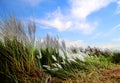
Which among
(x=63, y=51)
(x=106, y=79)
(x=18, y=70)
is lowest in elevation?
(x=106, y=79)

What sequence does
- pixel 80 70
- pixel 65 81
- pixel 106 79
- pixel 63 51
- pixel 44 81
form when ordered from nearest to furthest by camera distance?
pixel 44 81
pixel 65 81
pixel 106 79
pixel 80 70
pixel 63 51

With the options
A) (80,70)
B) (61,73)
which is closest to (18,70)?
(61,73)

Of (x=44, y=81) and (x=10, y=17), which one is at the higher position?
(x=10, y=17)

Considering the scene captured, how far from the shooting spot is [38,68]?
156 inches

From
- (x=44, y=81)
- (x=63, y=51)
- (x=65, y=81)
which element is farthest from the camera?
(x=63, y=51)

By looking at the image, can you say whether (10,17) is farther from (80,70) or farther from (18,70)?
(80,70)

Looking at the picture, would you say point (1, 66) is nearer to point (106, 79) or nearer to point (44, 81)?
point (44, 81)

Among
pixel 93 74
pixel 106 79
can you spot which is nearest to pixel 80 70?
pixel 93 74

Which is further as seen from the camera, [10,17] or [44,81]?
[10,17]

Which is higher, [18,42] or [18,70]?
[18,42]

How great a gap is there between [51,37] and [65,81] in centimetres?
156

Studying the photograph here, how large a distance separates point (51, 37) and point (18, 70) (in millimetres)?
1619

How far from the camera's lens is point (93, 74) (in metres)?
4.57

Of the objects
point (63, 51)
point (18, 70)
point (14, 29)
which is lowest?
point (18, 70)
